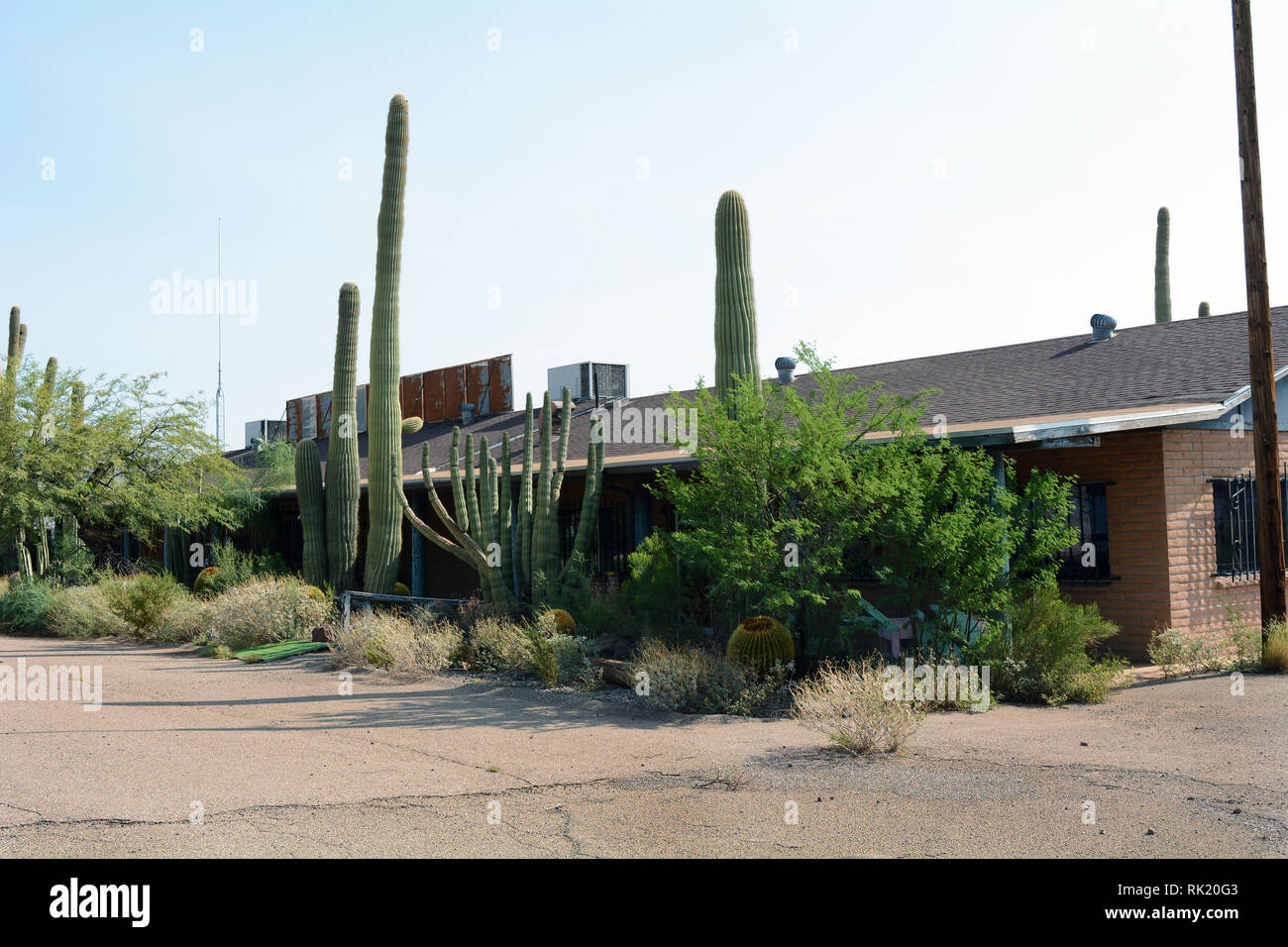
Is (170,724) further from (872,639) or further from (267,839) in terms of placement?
(872,639)

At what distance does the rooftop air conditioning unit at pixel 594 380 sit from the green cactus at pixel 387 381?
7.53 m

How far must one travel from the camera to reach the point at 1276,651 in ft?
39.2

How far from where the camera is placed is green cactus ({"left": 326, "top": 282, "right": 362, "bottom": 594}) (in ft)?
65.2

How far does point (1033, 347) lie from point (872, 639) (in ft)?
21.5

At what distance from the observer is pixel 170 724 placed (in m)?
10.2

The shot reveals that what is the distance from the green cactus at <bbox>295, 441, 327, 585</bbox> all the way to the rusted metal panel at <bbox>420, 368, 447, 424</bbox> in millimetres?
8780

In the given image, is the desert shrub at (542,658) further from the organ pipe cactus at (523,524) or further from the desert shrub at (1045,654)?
the desert shrub at (1045,654)

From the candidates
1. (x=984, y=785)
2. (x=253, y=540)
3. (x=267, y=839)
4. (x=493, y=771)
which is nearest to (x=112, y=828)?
(x=267, y=839)

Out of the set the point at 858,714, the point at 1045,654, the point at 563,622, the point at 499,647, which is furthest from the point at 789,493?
the point at 499,647

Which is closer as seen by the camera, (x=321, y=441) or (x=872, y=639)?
(x=872, y=639)

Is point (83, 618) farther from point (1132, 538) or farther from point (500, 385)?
point (1132, 538)

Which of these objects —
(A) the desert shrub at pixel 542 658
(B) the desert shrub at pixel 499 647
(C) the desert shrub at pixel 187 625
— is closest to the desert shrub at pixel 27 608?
(C) the desert shrub at pixel 187 625

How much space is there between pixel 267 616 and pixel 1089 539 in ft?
40.2

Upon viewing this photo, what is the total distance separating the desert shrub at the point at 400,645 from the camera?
13.5m
